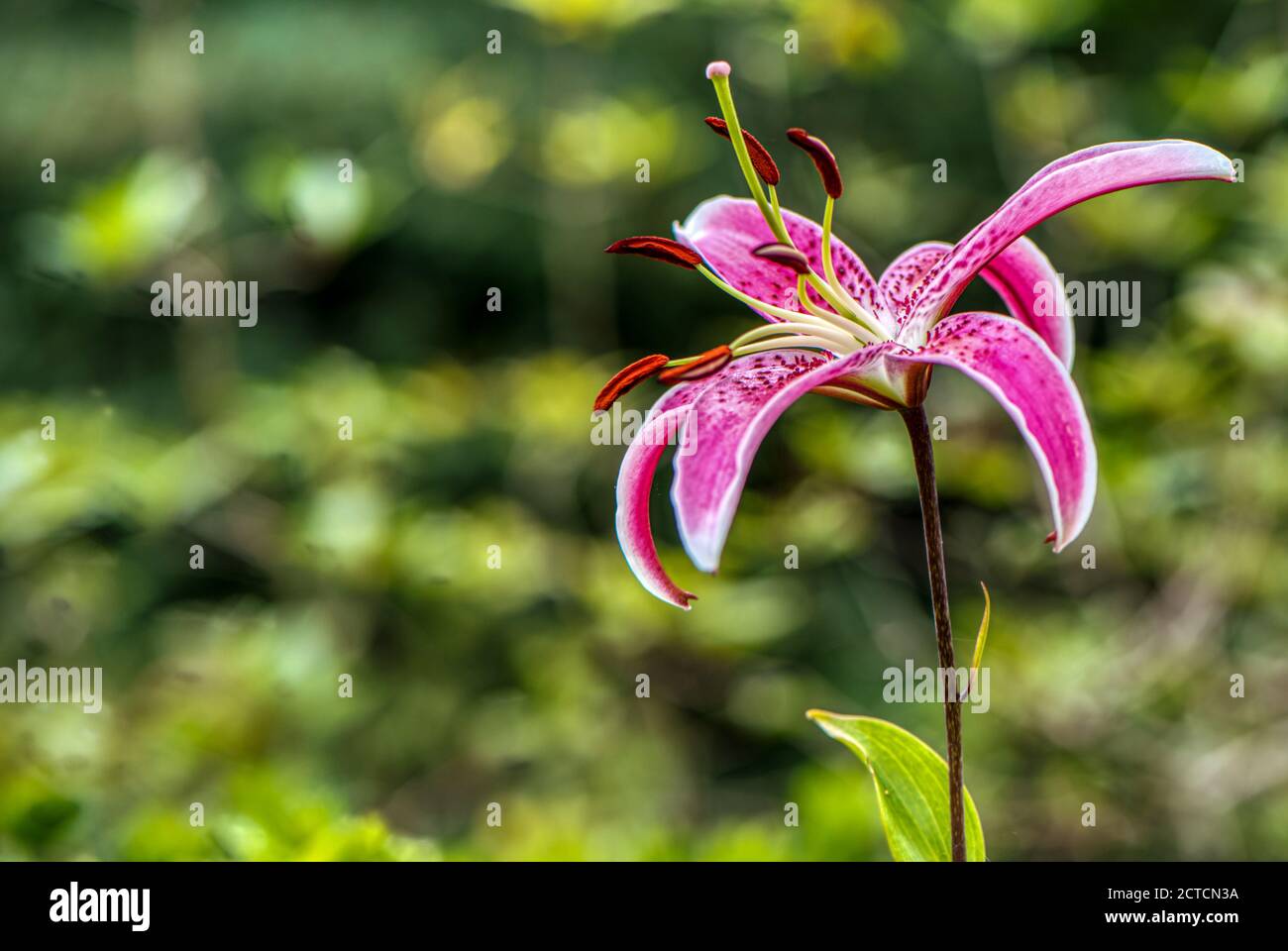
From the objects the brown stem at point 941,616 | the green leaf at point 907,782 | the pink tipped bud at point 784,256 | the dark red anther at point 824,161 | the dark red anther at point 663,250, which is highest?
the dark red anther at point 824,161

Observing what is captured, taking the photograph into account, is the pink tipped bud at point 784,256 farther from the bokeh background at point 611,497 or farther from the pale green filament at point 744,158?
the bokeh background at point 611,497

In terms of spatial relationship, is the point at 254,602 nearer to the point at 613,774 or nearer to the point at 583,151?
the point at 613,774

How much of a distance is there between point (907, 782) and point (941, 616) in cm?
7

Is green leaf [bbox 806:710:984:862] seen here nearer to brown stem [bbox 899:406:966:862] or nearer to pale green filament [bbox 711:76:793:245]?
brown stem [bbox 899:406:966:862]

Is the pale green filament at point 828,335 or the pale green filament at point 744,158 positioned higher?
the pale green filament at point 744,158

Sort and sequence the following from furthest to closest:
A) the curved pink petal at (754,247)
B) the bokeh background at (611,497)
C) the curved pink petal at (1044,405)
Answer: the bokeh background at (611,497)
the curved pink petal at (754,247)
the curved pink petal at (1044,405)

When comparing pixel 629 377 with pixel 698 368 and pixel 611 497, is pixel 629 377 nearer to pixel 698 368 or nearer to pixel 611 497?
pixel 698 368

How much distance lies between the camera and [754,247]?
409 mm

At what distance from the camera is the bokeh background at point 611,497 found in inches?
43.2

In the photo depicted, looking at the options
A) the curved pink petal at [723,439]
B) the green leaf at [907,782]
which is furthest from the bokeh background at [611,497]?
the curved pink petal at [723,439]

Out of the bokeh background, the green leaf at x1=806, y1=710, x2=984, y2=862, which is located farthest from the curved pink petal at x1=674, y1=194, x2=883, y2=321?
the bokeh background

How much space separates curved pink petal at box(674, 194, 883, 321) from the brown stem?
8 centimetres

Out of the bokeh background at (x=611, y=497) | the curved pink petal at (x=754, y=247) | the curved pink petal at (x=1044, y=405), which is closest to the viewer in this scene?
the curved pink petal at (x=1044, y=405)

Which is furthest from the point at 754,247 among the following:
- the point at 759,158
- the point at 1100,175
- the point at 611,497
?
the point at 611,497
